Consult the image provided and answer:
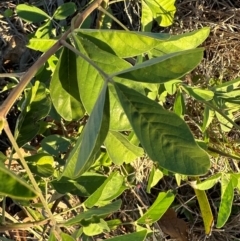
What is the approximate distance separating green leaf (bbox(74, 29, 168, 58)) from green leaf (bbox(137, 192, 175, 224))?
2.59 feet

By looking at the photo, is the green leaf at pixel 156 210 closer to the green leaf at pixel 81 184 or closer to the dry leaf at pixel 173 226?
the green leaf at pixel 81 184

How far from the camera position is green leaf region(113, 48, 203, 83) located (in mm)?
801

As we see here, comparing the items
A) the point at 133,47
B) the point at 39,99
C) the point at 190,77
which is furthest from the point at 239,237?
the point at 133,47

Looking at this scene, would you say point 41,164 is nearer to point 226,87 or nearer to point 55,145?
point 55,145

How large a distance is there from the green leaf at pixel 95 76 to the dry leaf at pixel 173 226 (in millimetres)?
1116

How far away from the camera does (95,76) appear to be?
104cm

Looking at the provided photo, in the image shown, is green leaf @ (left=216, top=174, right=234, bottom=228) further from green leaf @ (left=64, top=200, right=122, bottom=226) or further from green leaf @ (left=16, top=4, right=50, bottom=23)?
green leaf @ (left=16, top=4, right=50, bottom=23)

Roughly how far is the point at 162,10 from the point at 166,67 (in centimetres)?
97

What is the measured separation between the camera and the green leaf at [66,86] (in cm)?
110

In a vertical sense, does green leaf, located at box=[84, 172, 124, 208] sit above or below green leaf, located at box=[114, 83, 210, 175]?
below

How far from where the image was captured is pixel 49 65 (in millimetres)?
1604

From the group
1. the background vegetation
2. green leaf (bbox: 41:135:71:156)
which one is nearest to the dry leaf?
the background vegetation

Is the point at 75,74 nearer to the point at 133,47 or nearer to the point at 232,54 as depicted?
the point at 133,47

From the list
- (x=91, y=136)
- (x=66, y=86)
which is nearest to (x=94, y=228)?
(x=66, y=86)
